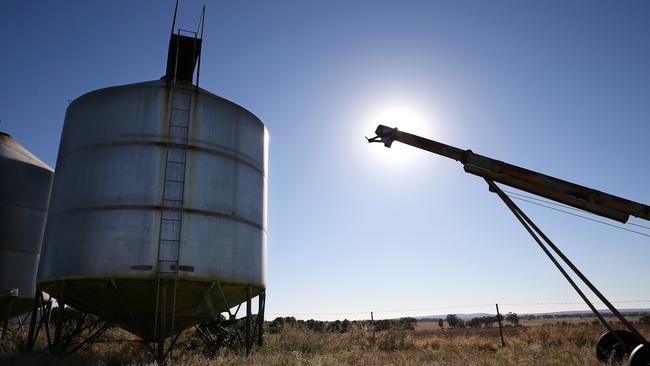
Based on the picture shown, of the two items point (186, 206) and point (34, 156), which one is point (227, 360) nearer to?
point (186, 206)

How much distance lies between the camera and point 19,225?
660 inches

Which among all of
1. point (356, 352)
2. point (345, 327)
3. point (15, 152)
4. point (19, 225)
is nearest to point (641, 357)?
point (356, 352)

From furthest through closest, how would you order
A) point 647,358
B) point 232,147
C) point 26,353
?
point 232,147, point 26,353, point 647,358

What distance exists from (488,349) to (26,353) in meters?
16.6

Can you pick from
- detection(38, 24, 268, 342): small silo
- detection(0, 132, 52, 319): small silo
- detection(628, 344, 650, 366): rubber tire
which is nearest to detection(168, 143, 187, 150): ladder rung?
detection(38, 24, 268, 342): small silo

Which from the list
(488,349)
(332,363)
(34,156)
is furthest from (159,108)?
(488,349)

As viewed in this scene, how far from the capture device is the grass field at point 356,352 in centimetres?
1149

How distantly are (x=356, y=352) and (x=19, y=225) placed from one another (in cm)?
1324

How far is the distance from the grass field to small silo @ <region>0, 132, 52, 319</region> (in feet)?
5.12

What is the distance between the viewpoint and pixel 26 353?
1216cm

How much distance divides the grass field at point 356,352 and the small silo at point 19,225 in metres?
1.56

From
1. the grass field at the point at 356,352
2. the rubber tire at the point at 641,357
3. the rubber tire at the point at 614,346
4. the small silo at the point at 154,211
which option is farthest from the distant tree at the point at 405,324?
the rubber tire at the point at 641,357

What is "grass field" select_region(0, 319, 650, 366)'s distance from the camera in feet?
37.7

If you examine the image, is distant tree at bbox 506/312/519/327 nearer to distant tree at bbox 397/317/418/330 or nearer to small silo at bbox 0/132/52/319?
distant tree at bbox 397/317/418/330
